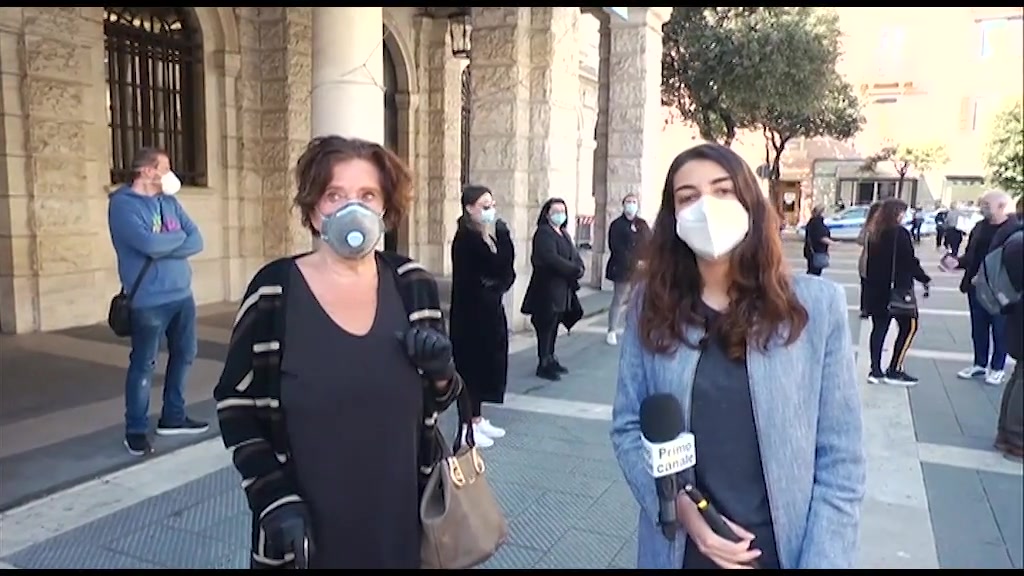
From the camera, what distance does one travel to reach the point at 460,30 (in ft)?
41.8

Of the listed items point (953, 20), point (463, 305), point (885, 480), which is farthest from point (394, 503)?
point (463, 305)

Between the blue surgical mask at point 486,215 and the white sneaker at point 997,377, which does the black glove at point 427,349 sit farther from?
the blue surgical mask at point 486,215

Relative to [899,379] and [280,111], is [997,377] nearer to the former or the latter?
[899,379]

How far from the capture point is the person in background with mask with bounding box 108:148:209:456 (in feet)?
15.9

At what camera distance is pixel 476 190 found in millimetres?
5457

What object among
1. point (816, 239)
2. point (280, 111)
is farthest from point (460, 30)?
point (816, 239)

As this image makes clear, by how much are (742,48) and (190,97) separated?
13.8 m

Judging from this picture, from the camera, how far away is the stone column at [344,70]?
590 centimetres

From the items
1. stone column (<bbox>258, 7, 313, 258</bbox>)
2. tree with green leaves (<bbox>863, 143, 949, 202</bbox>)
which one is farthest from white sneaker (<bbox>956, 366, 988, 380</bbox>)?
stone column (<bbox>258, 7, 313, 258</bbox>)

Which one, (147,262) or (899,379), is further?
(899,379)

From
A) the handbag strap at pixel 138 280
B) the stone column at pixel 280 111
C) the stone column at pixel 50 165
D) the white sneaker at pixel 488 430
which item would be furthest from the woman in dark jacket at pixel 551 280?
the stone column at pixel 50 165

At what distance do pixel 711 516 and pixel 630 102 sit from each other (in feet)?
38.7

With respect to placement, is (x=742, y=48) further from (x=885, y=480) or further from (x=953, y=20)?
(x=953, y=20)

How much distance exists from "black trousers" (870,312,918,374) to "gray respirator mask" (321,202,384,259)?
21.5ft
